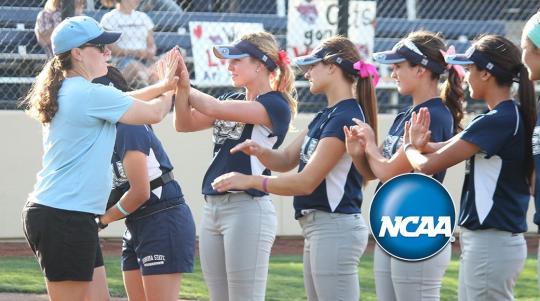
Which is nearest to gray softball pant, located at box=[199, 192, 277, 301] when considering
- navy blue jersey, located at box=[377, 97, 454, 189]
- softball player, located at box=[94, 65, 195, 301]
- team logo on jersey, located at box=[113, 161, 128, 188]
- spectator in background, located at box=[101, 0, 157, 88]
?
softball player, located at box=[94, 65, 195, 301]

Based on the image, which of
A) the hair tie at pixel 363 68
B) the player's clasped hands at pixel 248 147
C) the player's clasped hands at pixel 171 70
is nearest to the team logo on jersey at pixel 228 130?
the player's clasped hands at pixel 248 147

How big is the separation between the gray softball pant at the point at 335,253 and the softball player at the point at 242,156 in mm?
354

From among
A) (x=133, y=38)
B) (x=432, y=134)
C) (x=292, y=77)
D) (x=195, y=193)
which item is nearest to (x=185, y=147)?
(x=195, y=193)

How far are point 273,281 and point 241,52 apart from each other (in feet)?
12.1

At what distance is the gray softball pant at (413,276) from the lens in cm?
478

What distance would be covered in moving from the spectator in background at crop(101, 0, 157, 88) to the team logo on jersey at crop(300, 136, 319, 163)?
17.1ft

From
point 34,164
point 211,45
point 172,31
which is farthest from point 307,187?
point 172,31

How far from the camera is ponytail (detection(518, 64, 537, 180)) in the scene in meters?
4.53

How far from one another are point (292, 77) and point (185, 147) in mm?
4895

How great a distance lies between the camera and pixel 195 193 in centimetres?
1022

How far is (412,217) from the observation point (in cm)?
479

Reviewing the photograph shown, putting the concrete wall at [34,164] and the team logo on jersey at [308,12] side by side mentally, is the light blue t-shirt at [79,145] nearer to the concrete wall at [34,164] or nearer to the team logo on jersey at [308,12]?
the concrete wall at [34,164]

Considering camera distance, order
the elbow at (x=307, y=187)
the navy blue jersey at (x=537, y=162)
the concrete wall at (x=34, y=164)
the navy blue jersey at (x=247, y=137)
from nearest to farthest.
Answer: the navy blue jersey at (x=537, y=162), the elbow at (x=307, y=187), the navy blue jersey at (x=247, y=137), the concrete wall at (x=34, y=164)

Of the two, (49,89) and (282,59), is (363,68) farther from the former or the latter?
(49,89)
